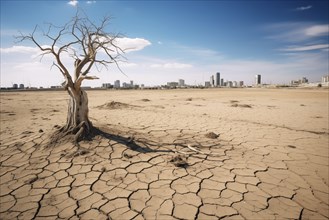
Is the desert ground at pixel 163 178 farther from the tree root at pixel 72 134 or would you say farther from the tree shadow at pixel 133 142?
the tree root at pixel 72 134

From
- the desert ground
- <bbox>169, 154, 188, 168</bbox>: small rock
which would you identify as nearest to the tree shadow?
the desert ground

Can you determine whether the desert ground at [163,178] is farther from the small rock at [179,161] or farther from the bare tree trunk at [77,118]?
the bare tree trunk at [77,118]

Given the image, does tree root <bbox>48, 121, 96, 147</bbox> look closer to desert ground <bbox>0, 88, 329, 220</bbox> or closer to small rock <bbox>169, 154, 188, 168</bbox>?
desert ground <bbox>0, 88, 329, 220</bbox>

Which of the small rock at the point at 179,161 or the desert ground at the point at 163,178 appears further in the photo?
the small rock at the point at 179,161

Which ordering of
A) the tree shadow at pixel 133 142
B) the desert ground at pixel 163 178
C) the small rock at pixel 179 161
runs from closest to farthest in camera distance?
the desert ground at pixel 163 178 → the small rock at pixel 179 161 → the tree shadow at pixel 133 142

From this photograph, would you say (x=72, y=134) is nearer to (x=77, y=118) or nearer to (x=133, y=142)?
(x=77, y=118)

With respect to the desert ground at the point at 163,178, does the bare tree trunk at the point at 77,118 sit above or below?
above

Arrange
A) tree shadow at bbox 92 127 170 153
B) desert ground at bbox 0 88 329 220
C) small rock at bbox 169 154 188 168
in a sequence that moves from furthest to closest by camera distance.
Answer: tree shadow at bbox 92 127 170 153 < small rock at bbox 169 154 188 168 < desert ground at bbox 0 88 329 220

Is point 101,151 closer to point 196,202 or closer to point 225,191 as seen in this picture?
point 196,202

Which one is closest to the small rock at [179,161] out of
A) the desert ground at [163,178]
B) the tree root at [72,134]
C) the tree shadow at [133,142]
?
the desert ground at [163,178]

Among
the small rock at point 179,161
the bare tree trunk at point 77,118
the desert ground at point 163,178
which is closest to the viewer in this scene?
the desert ground at point 163,178

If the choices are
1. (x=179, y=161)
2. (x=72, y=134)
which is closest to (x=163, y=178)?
(x=179, y=161)

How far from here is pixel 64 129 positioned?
4.71m

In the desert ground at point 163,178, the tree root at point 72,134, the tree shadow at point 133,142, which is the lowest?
the desert ground at point 163,178
